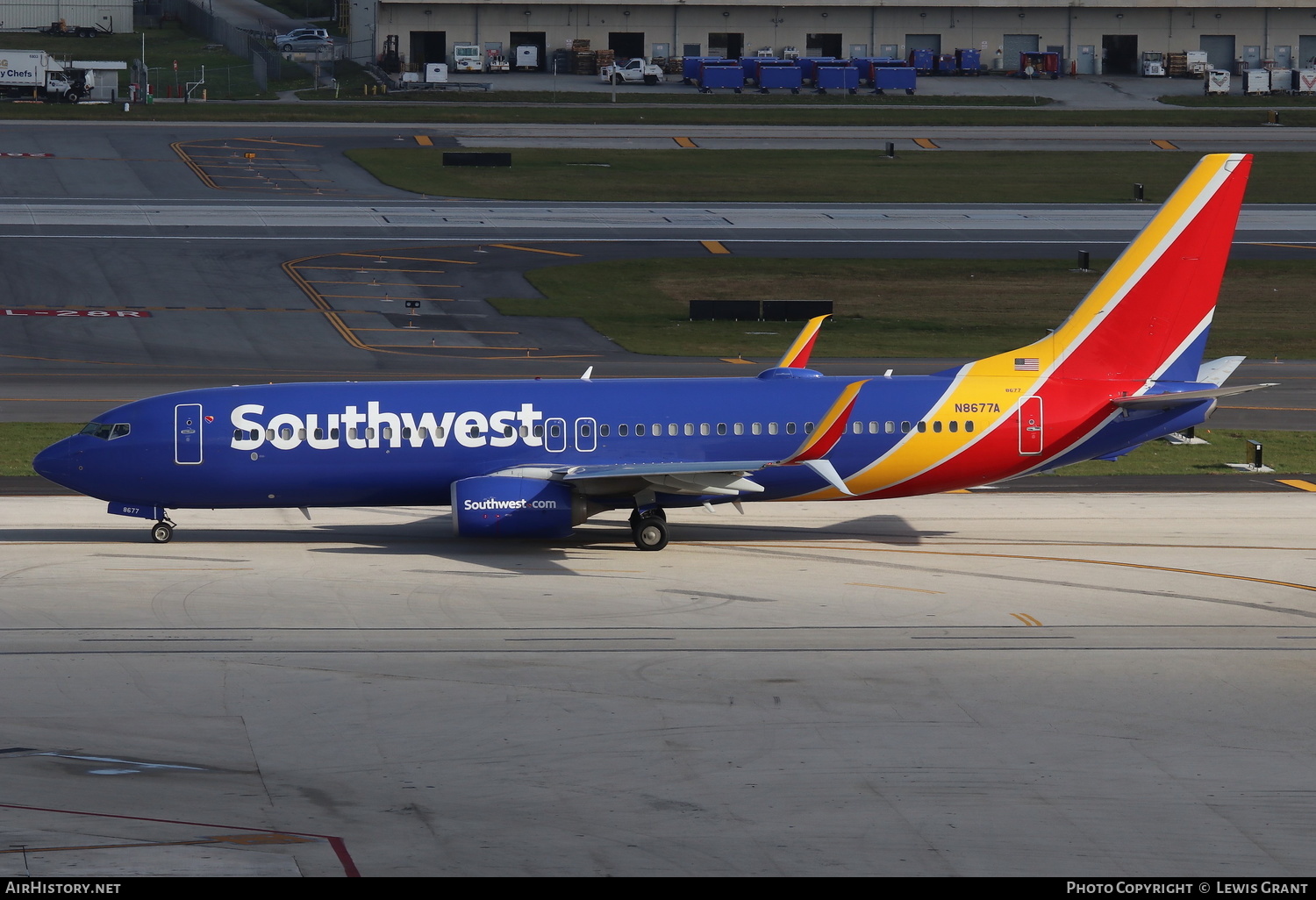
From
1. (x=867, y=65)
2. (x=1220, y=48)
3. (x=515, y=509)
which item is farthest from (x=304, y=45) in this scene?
(x=515, y=509)

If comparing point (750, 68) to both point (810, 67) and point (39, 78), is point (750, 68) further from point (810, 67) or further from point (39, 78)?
point (39, 78)

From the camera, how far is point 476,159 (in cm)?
10350

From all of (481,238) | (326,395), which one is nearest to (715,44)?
(481,238)

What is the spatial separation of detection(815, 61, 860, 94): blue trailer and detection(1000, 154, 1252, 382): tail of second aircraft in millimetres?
98240

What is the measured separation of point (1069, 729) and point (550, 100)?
109 m

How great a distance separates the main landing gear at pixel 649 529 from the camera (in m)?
37.8

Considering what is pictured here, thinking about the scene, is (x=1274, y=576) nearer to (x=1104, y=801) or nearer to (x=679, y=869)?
(x=1104, y=801)

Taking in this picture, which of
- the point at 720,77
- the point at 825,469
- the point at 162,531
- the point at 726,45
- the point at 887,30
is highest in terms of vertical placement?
the point at 887,30

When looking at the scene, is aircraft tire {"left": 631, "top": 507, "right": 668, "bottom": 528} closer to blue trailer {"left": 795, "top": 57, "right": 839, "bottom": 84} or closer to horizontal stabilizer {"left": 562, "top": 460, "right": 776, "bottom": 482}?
horizontal stabilizer {"left": 562, "top": 460, "right": 776, "bottom": 482}

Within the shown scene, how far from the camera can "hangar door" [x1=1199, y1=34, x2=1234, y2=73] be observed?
142500 mm

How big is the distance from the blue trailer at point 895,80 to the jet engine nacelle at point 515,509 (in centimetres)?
10447

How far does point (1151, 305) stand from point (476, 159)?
233ft

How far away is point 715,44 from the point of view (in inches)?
5605

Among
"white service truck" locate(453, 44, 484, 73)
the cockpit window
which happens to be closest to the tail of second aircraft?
the cockpit window
